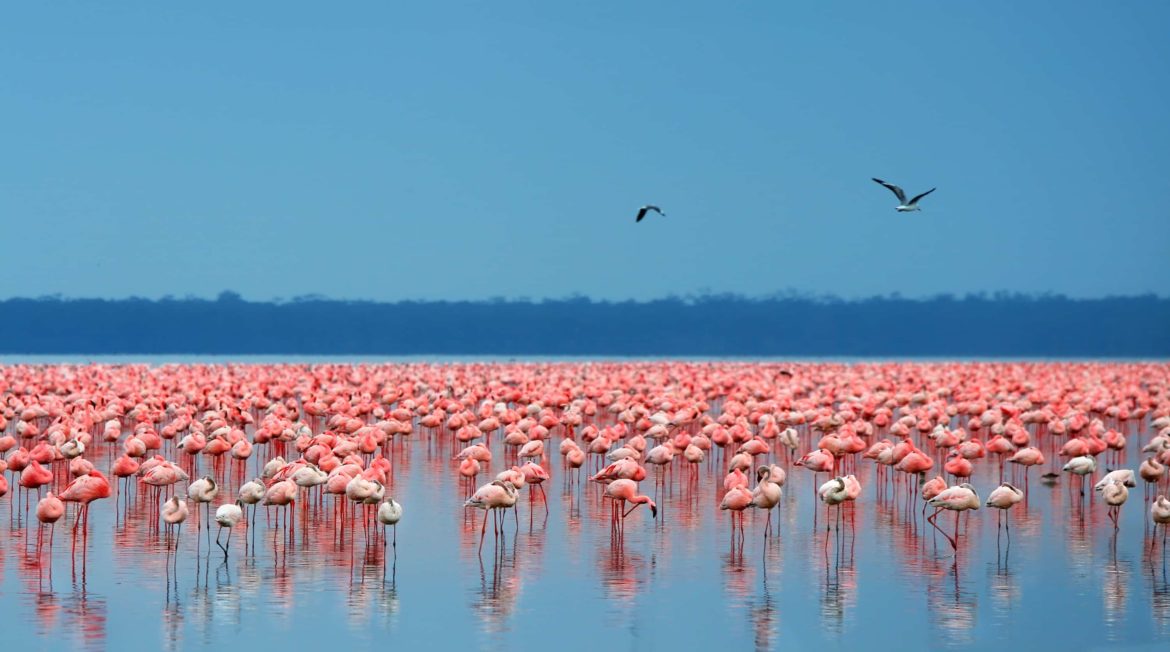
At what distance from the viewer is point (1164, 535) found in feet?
56.2

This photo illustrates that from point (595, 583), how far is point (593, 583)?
0.06 ft

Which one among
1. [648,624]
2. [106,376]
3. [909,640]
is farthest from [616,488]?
[106,376]

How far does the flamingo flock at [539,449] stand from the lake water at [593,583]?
0.30 m

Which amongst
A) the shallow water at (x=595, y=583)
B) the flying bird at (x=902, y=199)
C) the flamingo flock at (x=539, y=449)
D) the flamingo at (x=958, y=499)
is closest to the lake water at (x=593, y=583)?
the shallow water at (x=595, y=583)

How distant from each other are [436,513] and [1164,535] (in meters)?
7.87

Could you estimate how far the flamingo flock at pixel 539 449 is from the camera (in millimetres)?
16234

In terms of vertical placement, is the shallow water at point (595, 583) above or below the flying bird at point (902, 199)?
below

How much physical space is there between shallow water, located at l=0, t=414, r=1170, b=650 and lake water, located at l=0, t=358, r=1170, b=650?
0.03m

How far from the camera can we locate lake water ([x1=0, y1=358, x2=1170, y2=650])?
473 inches

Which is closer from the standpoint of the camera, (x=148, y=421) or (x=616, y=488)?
(x=616, y=488)

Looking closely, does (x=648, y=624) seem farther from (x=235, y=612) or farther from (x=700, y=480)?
(x=700, y=480)

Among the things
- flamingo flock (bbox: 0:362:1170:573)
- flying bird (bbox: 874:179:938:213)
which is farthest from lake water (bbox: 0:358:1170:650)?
flying bird (bbox: 874:179:938:213)

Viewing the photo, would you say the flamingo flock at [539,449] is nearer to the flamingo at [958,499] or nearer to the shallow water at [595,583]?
the flamingo at [958,499]

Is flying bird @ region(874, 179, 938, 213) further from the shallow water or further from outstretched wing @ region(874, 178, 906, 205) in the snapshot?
the shallow water
